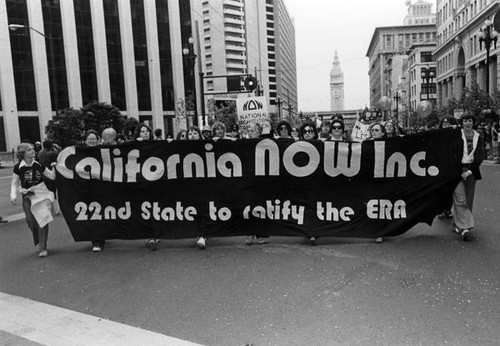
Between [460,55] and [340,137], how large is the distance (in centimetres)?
6760

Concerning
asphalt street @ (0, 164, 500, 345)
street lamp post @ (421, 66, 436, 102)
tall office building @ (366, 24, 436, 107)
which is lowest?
asphalt street @ (0, 164, 500, 345)

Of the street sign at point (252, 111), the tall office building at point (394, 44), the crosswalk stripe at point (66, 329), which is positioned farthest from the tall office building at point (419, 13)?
the crosswalk stripe at point (66, 329)

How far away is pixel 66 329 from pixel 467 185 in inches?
204

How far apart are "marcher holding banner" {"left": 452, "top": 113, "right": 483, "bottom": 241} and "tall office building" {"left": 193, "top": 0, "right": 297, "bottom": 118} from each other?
12081cm

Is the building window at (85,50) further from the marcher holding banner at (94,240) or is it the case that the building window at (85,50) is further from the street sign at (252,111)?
the marcher holding banner at (94,240)

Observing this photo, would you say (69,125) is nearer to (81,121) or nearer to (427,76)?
(81,121)

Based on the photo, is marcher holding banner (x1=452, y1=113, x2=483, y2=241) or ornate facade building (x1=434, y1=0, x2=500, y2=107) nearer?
marcher holding banner (x1=452, y1=113, x2=483, y2=241)

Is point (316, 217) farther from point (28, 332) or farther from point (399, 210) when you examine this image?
point (28, 332)

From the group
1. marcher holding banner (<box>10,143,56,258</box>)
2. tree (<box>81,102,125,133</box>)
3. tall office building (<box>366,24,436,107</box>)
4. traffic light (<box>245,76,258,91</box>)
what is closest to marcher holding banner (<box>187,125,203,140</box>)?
marcher holding banner (<box>10,143,56,258</box>)

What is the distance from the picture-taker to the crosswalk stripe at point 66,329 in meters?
3.45

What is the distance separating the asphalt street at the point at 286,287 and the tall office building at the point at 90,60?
47198 millimetres

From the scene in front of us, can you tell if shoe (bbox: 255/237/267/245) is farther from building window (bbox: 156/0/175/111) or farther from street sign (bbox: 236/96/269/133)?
building window (bbox: 156/0/175/111)

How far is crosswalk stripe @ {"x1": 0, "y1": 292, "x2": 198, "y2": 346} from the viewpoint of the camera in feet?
11.3

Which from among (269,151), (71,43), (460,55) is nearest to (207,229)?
(269,151)
